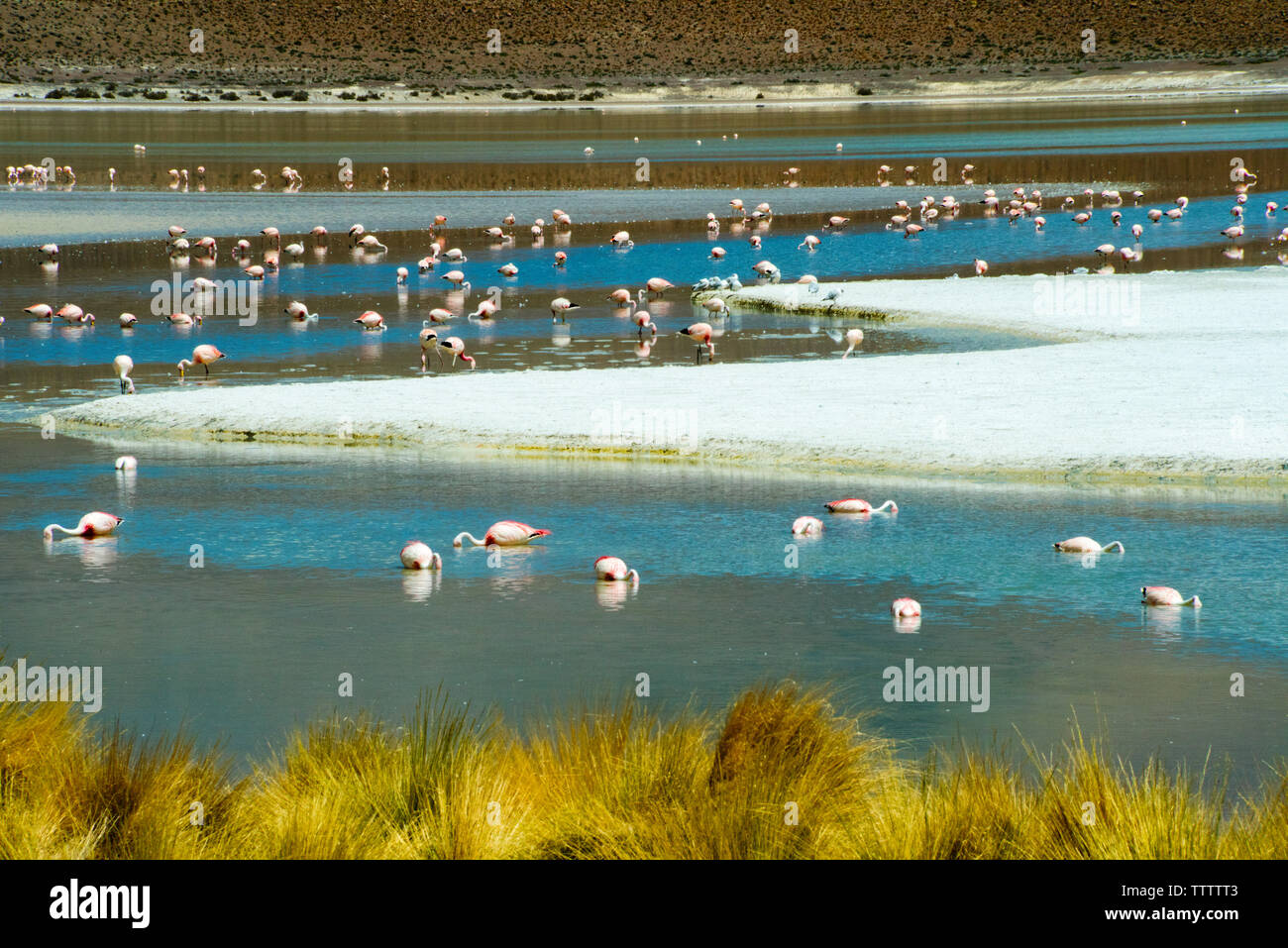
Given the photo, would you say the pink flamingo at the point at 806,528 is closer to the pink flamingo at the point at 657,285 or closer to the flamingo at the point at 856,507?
the flamingo at the point at 856,507

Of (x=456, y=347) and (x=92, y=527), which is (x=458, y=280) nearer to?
(x=456, y=347)

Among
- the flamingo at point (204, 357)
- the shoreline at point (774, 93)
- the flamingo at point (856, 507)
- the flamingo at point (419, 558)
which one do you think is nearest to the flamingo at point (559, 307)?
the flamingo at point (204, 357)

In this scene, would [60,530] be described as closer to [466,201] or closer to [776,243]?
[776,243]

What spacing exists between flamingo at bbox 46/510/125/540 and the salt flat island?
2866mm

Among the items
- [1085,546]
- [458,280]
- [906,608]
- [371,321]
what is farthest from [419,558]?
[458,280]

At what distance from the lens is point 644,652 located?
316 inches

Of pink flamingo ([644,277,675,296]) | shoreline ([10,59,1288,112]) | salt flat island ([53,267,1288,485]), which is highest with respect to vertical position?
shoreline ([10,59,1288,112])

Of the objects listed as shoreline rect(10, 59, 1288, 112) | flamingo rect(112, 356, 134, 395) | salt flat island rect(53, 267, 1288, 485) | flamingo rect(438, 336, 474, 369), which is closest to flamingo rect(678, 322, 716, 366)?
salt flat island rect(53, 267, 1288, 485)

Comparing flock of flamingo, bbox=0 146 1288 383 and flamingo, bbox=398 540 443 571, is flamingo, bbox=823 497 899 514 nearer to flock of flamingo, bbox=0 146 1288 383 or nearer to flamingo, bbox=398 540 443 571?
flamingo, bbox=398 540 443 571

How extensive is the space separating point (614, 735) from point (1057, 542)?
4.13m

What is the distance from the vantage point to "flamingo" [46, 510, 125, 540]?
10203 mm

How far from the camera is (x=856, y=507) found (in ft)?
34.2

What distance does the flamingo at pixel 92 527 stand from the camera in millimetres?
10203

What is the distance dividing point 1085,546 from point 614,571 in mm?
2394
